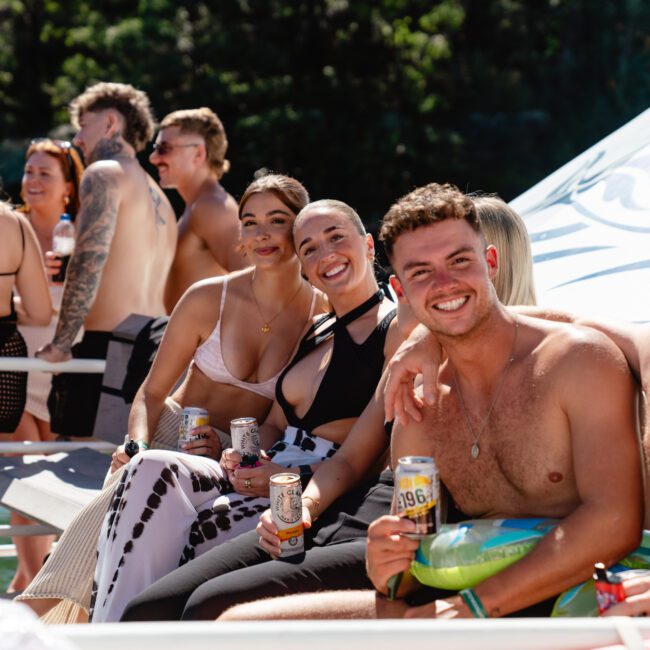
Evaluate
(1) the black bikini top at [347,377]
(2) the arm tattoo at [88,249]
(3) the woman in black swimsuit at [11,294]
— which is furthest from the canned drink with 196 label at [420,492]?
(3) the woman in black swimsuit at [11,294]

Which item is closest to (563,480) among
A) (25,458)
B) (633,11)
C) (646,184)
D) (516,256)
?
(516,256)

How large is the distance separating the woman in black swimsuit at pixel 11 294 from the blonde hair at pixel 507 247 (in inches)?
100

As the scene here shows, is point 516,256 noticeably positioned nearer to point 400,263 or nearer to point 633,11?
point 400,263

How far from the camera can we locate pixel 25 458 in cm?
455

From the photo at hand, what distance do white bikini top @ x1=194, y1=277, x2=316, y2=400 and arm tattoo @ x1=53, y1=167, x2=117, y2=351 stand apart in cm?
121

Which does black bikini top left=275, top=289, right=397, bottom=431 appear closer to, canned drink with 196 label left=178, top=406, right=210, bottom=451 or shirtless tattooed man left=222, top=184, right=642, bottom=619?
canned drink with 196 label left=178, top=406, right=210, bottom=451

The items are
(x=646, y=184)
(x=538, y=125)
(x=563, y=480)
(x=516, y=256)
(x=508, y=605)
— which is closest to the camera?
(x=508, y=605)

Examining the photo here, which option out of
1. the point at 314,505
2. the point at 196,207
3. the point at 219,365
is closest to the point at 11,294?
the point at 196,207

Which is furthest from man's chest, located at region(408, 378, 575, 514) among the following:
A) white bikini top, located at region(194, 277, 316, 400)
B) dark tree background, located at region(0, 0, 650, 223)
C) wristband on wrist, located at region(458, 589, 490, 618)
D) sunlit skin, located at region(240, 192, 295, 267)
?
dark tree background, located at region(0, 0, 650, 223)

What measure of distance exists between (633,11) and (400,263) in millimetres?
20448

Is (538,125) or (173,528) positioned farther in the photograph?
(538,125)

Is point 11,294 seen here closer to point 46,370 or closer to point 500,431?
point 46,370

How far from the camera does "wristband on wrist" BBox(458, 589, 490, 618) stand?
84.1 inches

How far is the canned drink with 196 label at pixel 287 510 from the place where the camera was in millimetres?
2602
